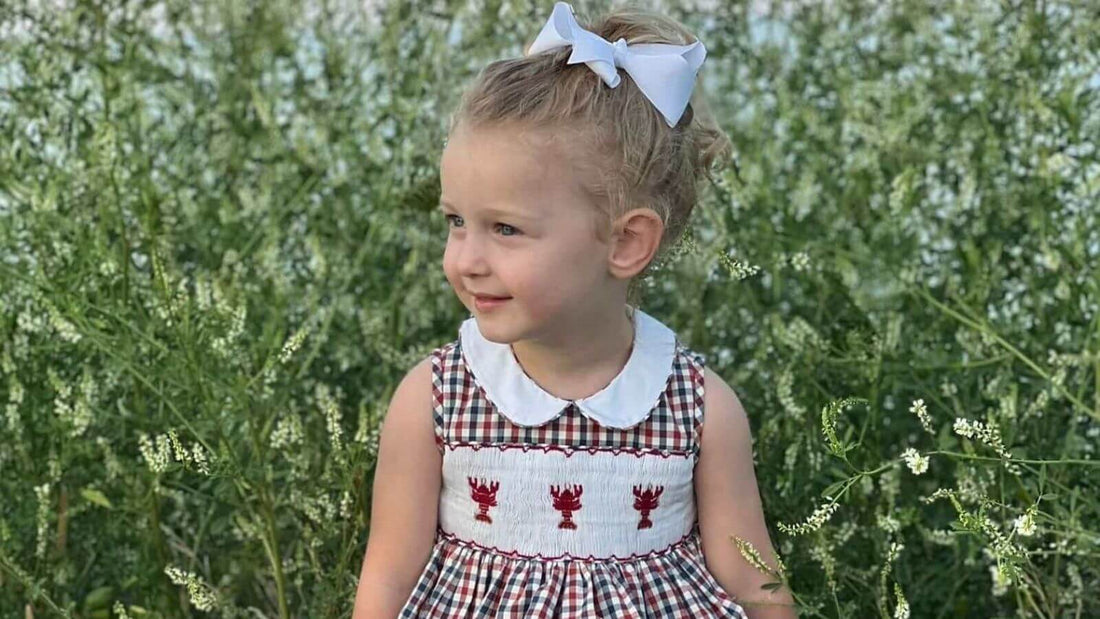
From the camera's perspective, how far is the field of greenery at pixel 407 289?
2.36 m

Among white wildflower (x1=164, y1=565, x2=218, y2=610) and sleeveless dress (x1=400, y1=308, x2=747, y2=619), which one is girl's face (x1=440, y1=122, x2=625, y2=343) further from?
white wildflower (x1=164, y1=565, x2=218, y2=610)

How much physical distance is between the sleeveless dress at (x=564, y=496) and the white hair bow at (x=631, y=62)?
348 millimetres

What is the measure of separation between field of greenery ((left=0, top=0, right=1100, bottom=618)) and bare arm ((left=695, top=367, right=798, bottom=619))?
97 mm

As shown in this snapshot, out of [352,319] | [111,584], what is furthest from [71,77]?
[111,584]

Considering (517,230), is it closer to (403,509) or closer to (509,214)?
(509,214)

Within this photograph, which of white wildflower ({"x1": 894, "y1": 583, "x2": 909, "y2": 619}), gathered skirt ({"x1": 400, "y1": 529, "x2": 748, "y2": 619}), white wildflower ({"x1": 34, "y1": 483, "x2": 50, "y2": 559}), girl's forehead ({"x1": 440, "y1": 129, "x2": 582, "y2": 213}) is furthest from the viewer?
white wildflower ({"x1": 34, "y1": 483, "x2": 50, "y2": 559})

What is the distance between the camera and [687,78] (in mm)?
2049

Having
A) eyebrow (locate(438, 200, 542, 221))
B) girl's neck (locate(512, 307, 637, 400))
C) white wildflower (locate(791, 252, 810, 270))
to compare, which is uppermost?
eyebrow (locate(438, 200, 542, 221))

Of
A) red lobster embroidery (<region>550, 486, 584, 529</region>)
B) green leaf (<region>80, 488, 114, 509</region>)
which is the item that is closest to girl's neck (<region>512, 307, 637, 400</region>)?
red lobster embroidery (<region>550, 486, 584, 529</region>)

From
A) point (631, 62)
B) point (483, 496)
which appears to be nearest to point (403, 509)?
point (483, 496)

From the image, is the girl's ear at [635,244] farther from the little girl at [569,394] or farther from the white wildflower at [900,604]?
the white wildflower at [900,604]

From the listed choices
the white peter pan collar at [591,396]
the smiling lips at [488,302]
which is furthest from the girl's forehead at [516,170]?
the white peter pan collar at [591,396]

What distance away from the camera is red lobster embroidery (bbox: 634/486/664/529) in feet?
6.91

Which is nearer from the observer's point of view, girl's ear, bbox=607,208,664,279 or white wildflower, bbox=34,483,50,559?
girl's ear, bbox=607,208,664,279
